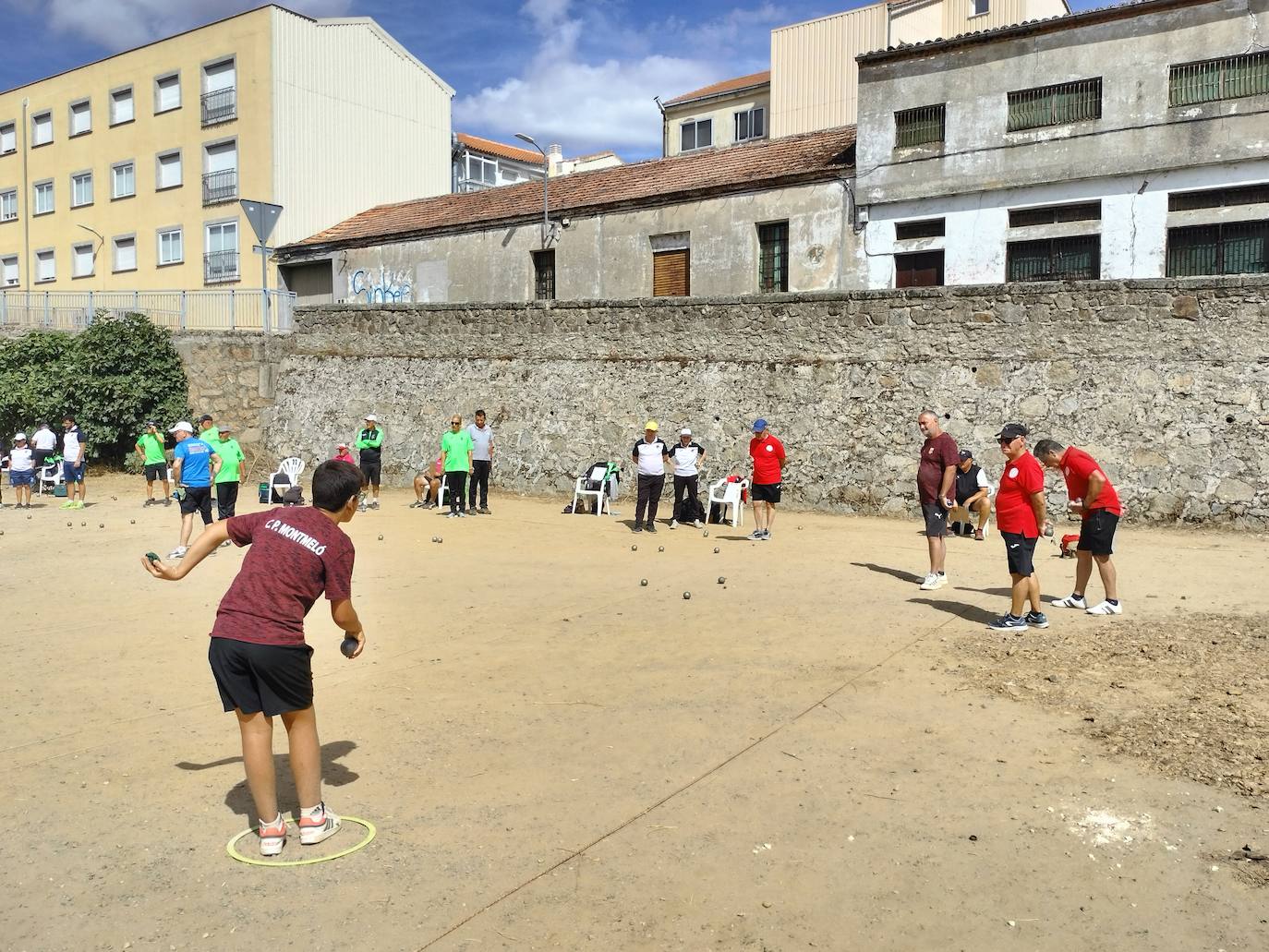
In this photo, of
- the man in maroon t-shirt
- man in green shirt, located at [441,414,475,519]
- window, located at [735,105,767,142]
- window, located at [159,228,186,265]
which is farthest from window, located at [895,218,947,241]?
window, located at [159,228,186,265]

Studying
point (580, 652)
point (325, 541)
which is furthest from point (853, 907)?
point (580, 652)

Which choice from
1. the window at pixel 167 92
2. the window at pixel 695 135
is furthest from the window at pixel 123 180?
the window at pixel 695 135

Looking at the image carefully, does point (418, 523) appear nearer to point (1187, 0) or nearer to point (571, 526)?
point (571, 526)

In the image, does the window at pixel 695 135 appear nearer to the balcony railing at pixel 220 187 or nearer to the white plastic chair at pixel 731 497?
the balcony railing at pixel 220 187

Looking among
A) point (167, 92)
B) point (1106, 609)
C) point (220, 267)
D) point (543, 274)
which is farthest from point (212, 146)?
point (1106, 609)

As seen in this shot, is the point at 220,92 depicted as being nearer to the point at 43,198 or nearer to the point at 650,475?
the point at 43,198

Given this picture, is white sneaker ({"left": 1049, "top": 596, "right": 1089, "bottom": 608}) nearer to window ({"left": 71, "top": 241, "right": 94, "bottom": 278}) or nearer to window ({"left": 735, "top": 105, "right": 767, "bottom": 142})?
window ({"left": 735, "top": 105, "right": 767, "bottom": 142})

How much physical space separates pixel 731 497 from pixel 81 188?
105 feet

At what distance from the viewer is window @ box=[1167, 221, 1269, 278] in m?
17.0

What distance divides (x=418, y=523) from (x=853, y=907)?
1215cm

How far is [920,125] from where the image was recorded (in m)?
19.9

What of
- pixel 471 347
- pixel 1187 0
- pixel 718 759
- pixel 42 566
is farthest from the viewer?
pixel 471 347

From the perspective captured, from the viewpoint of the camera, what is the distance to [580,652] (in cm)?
734

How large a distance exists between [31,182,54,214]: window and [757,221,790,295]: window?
29.1 m
